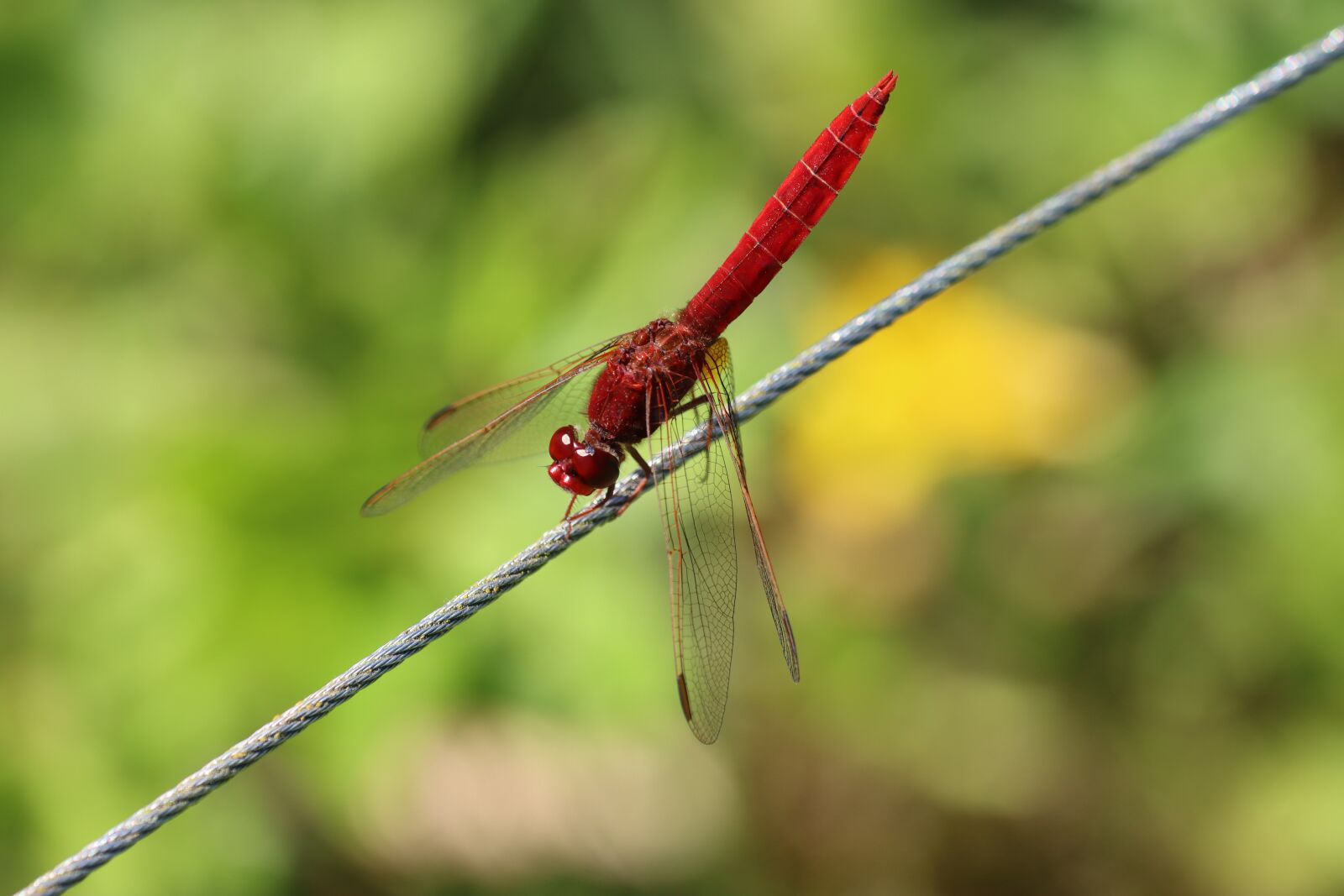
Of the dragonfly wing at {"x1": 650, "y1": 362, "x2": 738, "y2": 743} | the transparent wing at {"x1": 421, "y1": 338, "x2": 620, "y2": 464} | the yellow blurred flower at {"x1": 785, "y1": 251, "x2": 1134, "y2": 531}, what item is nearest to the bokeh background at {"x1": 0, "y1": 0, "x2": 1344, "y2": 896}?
the yellow blurred flower at {"x1": 785, "y1": 251, "x2": 1134, "y2": 531}

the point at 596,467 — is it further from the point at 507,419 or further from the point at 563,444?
the point at 507,419

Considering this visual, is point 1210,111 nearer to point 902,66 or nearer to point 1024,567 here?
point 1024,567

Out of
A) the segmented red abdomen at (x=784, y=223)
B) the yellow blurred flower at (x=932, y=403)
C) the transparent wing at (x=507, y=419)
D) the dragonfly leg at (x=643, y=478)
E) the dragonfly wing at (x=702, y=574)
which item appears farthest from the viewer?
the yellow blurred flower at (x=932, y=403)

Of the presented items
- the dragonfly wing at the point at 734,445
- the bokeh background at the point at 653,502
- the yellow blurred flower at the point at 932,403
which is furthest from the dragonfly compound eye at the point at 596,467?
the yellow blurred flower at the point at 932,403

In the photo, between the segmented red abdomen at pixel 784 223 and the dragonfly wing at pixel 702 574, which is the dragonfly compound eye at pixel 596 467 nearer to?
the dragonfly wing at pixel 702 574

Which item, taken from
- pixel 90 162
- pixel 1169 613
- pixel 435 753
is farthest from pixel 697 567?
pixel 90 162

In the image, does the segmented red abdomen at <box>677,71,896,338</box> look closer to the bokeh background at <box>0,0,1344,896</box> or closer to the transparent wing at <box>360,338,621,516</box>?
the transparent wing at <box>360,338,621,516</box>
